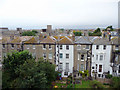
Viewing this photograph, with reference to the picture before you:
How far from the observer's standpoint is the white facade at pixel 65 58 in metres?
20.6

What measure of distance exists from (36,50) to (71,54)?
7398mm

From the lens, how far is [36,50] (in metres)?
21.6

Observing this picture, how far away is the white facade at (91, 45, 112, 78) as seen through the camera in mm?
19703

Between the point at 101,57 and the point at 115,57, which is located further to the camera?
the point at 101,57

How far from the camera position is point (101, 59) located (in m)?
20.2

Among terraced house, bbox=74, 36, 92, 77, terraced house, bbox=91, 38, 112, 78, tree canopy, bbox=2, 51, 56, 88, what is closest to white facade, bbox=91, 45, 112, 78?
terraced house, bbox=91, 38, 112, 78

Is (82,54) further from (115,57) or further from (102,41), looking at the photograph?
(115,57)

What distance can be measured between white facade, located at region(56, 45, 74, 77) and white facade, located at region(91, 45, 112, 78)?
14.2ft

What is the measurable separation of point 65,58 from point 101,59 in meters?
7.12

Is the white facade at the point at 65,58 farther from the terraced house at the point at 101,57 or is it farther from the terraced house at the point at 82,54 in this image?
the terraced house at the point at 101,57

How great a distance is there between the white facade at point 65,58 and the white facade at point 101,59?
4314 mm

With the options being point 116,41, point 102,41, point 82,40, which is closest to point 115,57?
point 116,41

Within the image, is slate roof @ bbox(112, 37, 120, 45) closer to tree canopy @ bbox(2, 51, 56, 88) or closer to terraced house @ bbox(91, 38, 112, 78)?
terraced house @ bbox(91, 38, 112, 78)

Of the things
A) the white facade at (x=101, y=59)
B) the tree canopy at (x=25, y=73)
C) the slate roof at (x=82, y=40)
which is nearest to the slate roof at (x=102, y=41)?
the white facade at (x=101, y=59)
